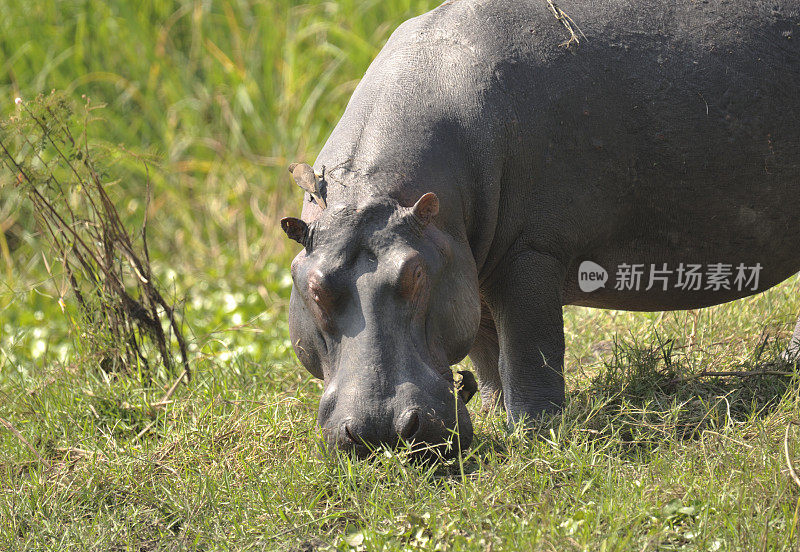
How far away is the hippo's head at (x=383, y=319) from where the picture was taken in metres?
3.00

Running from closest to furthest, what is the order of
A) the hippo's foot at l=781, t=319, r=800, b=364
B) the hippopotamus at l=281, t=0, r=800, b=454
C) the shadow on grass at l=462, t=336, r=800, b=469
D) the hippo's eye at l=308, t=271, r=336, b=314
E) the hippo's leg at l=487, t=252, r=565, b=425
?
the hippo's eye at l=308, t=271, r=336, b=314
the hippopotamus at l=281, t=0, r=800, b=454
the shadow on grass at l=462, t=336, r=800, b=469
the hippo's leg at l=487, t=252, r=565, b=425
the hippo's foot at l=781, t=319, r=800, b=364

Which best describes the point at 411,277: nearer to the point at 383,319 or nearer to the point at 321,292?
the point at 383,319

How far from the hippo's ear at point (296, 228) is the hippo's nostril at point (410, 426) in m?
0.67

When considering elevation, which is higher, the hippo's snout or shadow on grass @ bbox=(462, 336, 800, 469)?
the hippo's snout

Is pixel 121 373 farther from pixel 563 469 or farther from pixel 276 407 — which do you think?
pixel 563 469

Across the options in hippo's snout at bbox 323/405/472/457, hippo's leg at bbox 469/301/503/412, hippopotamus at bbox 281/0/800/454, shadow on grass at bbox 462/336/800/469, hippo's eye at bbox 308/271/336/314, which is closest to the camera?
hippo's snout at bbox 323/405/472/457

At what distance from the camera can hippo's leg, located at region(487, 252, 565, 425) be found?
3.56 metres

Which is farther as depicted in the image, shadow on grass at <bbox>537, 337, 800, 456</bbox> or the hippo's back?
the hippo's back

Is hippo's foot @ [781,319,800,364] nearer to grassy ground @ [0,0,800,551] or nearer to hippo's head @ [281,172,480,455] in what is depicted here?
grassy ground @ [0,0,800,551]

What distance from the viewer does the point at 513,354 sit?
361cm

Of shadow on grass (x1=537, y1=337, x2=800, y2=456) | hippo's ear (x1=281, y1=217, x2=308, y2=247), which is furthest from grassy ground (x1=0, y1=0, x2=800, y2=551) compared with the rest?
hippo's ear (x1=281, y1=217, x2=308, y2=247)

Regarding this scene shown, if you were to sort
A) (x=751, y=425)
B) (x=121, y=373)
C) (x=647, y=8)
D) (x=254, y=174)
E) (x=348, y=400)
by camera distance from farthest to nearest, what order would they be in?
(x=254, y=174) → (x=121, y=373) → (x=647, y=8) → (x=751, y=425) → (x=348, y=400)

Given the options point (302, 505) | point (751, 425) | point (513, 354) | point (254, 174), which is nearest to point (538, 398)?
point (513, 354)

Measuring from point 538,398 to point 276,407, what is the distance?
106 centimetres
